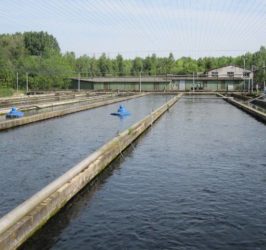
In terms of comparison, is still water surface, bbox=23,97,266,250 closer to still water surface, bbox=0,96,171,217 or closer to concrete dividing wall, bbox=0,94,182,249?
concrete dividing wall, bbox=0,94,182,249

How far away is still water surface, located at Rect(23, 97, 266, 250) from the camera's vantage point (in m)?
11.0

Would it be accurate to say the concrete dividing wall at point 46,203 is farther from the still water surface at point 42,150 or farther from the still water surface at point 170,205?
the still water surface at point 42,150

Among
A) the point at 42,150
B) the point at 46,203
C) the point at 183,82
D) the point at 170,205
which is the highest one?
the point at 183,82

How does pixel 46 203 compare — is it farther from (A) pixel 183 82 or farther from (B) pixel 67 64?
(B) pixel 67 64

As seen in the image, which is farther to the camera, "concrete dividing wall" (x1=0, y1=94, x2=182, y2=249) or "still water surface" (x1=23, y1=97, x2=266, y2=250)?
"still water surface" (x1=23, y1=97, x2=266, y2=250)

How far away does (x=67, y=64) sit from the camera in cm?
13288

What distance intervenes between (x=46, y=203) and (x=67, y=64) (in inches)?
4877

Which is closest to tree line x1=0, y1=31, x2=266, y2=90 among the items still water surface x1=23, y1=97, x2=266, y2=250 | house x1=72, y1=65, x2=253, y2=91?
house x1=72, y1=65, x2=253, y2=91

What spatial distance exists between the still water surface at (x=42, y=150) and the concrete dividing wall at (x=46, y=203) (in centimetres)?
158

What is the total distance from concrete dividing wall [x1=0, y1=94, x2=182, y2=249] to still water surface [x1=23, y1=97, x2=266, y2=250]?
0.29 m

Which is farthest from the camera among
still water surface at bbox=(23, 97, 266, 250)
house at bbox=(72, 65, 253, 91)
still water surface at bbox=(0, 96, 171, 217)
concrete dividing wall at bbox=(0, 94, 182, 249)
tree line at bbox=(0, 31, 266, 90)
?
house at bbox=(72, 65, 253, 91)

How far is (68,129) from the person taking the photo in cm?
3319

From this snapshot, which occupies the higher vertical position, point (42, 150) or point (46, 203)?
point (46, 203)

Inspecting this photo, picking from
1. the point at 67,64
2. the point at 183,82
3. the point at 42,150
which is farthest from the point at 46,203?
the point at 67,64
